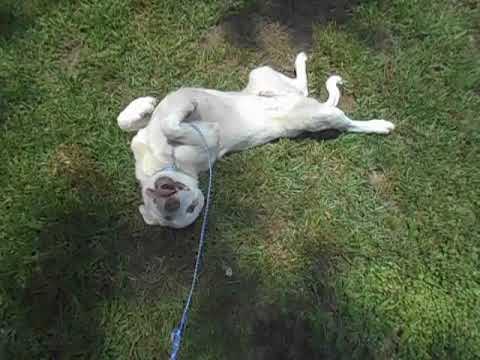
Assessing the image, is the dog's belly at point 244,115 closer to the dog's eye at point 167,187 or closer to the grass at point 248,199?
the grass at point 248,199

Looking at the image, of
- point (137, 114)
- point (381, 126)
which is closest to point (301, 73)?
point (381, 126)

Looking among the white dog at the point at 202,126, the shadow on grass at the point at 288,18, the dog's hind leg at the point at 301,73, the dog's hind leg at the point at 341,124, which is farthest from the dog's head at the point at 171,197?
the shadow on grass at the point at 288,18

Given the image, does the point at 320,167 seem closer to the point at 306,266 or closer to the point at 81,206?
the point at 306,266

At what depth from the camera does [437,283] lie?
3.39 m

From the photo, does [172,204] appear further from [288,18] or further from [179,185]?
[288,18]

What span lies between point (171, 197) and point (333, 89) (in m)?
1.66

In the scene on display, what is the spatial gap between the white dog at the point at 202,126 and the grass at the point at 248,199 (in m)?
0.22

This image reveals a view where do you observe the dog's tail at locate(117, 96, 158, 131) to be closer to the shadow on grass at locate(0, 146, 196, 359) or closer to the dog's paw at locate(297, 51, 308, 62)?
the shadow on grass at locate(0, 146, 196, 359)

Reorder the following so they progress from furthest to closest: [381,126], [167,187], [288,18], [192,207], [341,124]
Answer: [288,18] < [381,126] < [341,124] < [192,207] < [167,187]

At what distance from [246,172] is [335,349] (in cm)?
135

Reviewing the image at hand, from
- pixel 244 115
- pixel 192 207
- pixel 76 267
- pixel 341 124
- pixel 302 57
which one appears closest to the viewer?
pixel 192 207

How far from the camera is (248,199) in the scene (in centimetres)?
360

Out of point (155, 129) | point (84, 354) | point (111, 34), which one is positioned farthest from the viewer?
point (111, 34)

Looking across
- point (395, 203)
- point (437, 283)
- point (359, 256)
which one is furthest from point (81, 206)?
point (437, 283)
